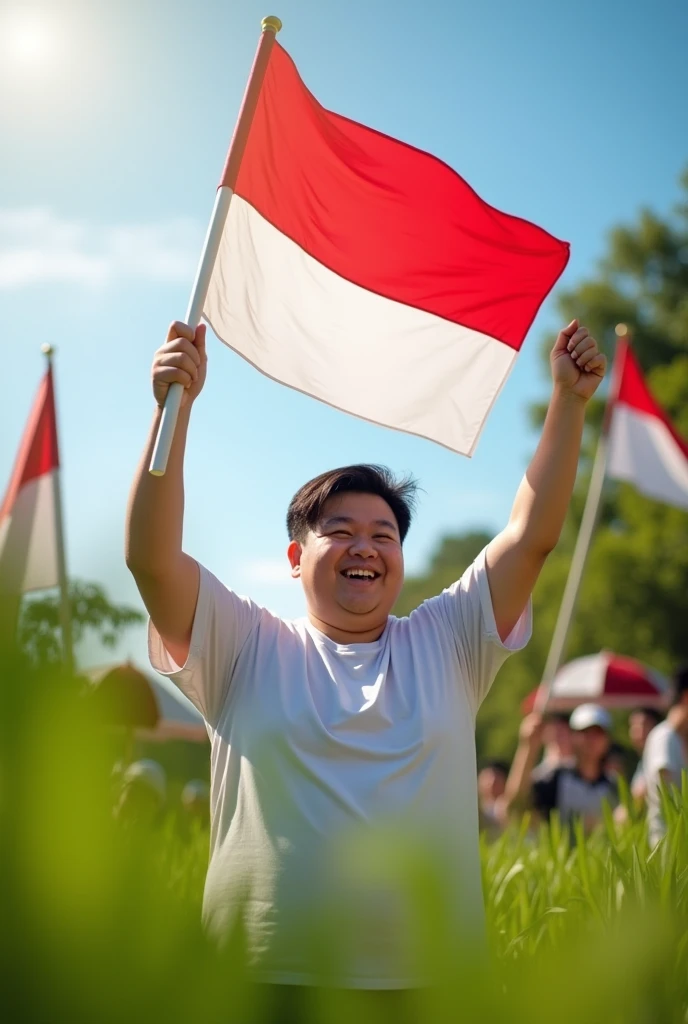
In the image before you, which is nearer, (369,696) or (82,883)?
(82,883)

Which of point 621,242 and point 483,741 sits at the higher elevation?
point 621,242

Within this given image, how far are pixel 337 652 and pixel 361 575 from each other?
0.20m

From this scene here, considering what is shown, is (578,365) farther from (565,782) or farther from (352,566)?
(565,782)

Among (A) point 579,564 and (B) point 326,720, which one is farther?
(A) point 579,564

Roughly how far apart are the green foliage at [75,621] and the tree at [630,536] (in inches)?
892

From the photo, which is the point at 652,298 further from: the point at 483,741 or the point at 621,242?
the point at 483,741

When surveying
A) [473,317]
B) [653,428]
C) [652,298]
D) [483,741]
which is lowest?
[483,741]

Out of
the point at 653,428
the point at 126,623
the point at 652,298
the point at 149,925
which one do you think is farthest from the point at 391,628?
the point at 652,298

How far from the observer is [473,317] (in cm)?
396

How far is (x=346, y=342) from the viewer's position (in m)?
3.77

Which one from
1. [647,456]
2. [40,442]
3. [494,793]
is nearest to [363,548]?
[40,442]

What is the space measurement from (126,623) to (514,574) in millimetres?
1766

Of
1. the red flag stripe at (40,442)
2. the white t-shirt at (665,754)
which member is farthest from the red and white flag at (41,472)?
the white t-shirt at (665,754)

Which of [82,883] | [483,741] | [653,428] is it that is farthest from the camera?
[483,741]
